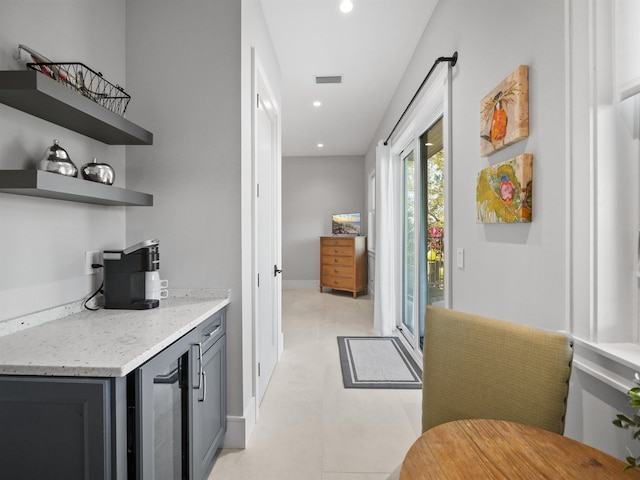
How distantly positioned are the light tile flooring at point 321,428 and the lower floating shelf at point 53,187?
144cm

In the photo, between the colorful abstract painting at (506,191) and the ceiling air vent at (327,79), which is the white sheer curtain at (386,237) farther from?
the colorful abstract painting at (506,191)

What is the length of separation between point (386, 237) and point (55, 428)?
12.6 ft

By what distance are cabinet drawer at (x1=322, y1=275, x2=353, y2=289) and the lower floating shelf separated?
17.2 ft

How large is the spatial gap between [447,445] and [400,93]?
3642 millimetres

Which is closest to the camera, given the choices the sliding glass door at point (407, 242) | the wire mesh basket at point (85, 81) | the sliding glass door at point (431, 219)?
the wire mesh basket at point (85, 81)

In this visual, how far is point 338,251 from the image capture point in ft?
22.7

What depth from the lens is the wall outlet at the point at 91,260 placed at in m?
1.78

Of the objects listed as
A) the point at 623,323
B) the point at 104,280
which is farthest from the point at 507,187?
the point at 104,280

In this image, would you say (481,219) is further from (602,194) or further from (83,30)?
(83,30)

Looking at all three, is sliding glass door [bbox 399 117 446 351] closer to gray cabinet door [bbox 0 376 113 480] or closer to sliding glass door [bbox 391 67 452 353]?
sliding glass door [bbox 391 67 452 353]

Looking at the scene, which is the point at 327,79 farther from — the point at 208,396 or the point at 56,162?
the point at 208,396

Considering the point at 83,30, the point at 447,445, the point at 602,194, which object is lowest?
the point at 447,445

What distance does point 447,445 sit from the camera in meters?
0.88

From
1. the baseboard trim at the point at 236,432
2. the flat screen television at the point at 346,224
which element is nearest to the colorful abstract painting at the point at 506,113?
the baseboard trim at the point at 236,432
